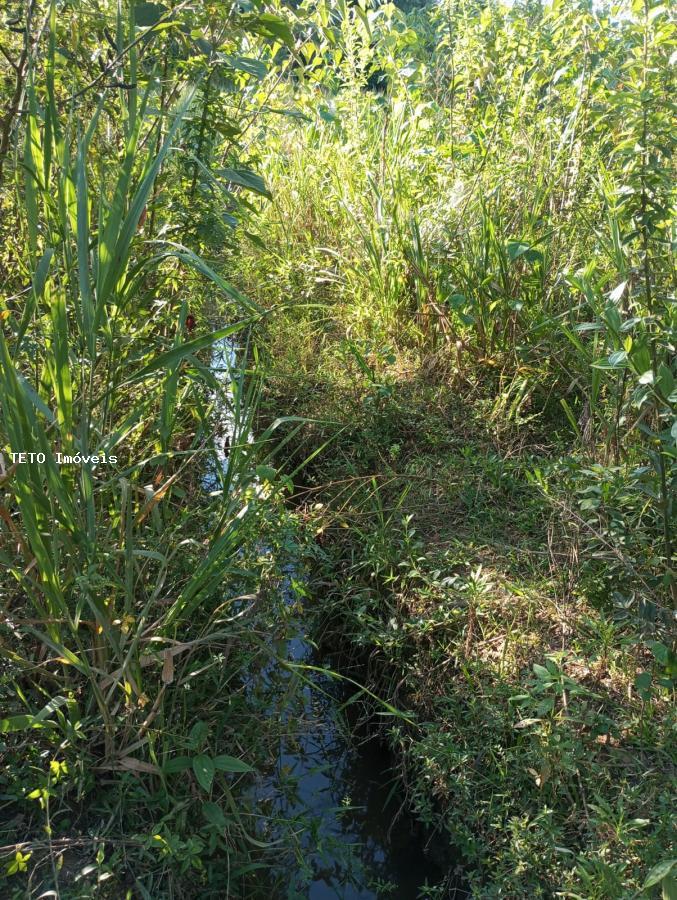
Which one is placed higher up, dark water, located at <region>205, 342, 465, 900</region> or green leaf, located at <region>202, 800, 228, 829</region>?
green leaf, located at <region>202, 800, 228, 829</region>

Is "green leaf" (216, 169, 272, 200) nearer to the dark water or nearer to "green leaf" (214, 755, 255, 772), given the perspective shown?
the dark water

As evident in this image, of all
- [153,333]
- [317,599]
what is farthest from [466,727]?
[153,333]

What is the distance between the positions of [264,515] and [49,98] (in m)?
1.06

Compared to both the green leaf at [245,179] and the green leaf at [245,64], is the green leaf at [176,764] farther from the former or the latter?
the green leaf at [245,64]

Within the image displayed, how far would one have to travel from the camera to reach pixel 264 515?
2.06m

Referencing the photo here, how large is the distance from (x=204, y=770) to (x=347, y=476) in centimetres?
153

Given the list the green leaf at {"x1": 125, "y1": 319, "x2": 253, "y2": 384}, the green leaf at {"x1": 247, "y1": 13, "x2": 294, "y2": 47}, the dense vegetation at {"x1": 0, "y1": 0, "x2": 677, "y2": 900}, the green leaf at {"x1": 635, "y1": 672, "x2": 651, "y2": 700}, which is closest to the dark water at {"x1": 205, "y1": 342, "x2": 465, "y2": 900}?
the dense vegetation at {"x1": 0, "y1": 0, "x2": 677, "y2": 900}

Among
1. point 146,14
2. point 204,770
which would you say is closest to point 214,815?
point 204,770

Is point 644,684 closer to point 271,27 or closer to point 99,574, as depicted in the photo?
point 99,574

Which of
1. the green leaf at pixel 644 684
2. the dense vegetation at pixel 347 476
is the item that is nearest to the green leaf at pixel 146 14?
the dense vegetation at pixel 347 476

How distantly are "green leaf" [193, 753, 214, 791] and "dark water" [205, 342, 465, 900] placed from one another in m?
0.25

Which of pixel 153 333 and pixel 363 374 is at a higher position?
pixel 153 333

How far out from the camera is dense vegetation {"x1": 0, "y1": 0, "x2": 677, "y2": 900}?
5.16 ft

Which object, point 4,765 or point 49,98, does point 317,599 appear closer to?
point 4,765
